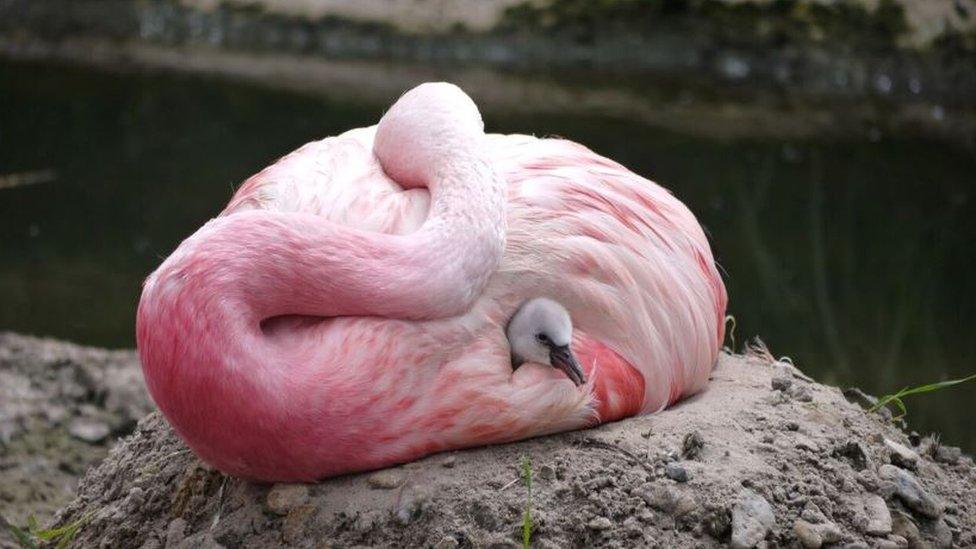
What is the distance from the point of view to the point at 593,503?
9.62 feet

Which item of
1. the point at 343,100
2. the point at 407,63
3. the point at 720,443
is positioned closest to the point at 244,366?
the point at 720,443

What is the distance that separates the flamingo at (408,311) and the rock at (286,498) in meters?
0.03

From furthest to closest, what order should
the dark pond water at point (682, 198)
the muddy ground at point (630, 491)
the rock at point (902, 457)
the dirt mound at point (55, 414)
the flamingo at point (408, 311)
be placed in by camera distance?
the dark pond water at point (682, 198) < the dirt mound at point (55, 414) < the rock at point (902, 457) < the muddy ground at point (630, 491) < the flamingo at point (408, 311)

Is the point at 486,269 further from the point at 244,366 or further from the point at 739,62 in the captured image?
the point at 739,62

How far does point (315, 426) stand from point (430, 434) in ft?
0.86

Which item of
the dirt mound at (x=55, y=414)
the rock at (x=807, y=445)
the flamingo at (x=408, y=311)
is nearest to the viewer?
the flamingo at (x=408, y=311)

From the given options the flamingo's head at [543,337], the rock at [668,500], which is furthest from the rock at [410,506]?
the rock at [668,500]

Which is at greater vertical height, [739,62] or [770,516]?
[770,516]

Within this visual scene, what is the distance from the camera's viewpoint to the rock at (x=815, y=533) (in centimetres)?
297

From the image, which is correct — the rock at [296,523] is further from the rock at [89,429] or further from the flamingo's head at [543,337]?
the rock at [89,429]

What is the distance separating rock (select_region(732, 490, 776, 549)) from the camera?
291 cm

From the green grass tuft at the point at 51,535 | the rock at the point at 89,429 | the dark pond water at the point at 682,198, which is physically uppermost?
the green grass tuft at the point at 51,535

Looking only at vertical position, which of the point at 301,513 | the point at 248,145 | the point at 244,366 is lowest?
the point at 248,145

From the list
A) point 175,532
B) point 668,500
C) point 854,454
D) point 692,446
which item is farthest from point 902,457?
point 175,532
